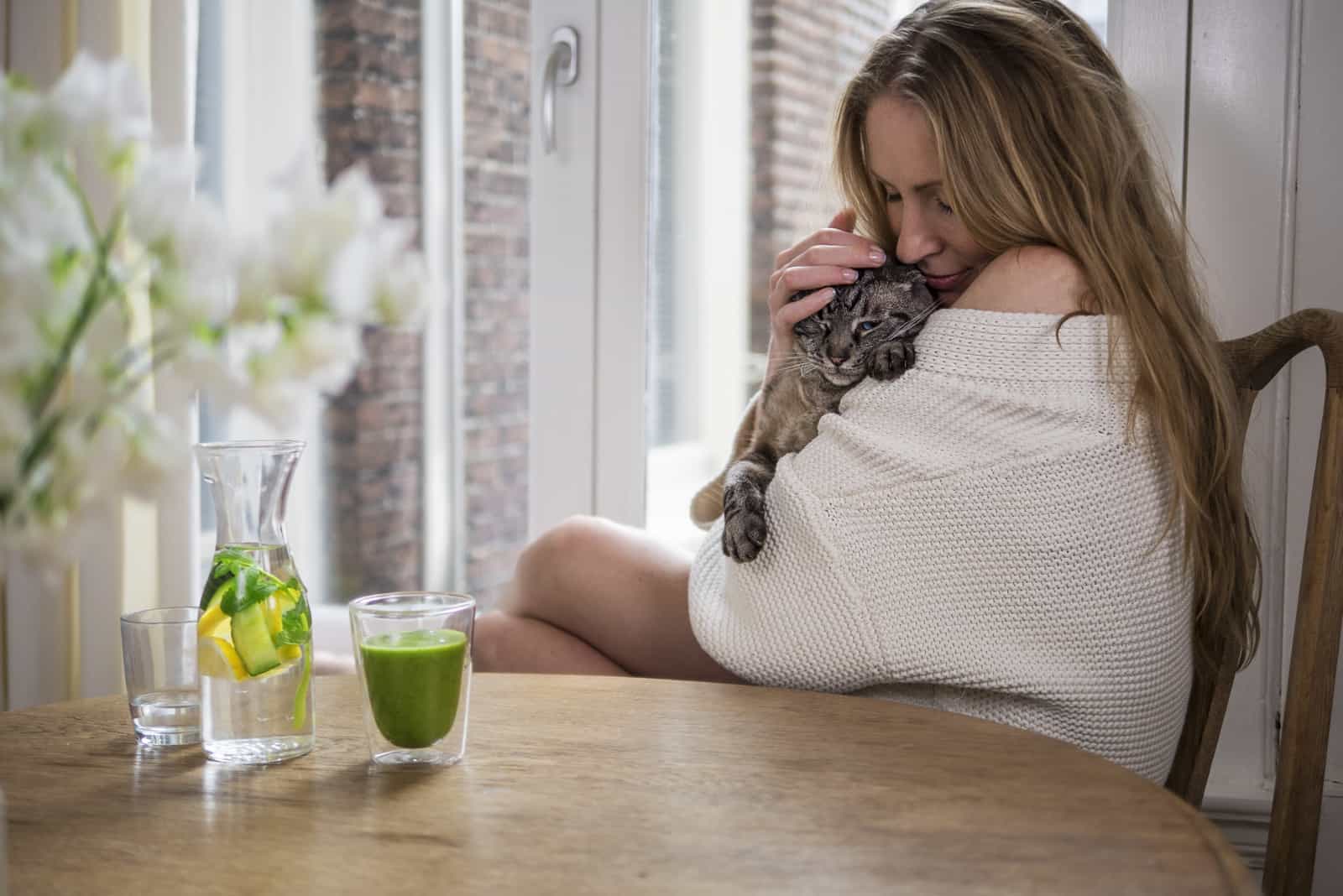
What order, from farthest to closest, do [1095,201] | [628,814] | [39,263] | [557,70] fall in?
[557,70] → [1095,201] → [628,814] → [39,263]

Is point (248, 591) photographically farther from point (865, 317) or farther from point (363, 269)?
point (865, 317)

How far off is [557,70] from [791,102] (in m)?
0.45

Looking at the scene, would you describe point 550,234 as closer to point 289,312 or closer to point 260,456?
Answer: point 260,456

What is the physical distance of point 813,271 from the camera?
1.47 metres

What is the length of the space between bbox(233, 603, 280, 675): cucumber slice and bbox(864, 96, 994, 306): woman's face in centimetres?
88

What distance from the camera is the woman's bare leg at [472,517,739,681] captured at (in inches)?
57.2

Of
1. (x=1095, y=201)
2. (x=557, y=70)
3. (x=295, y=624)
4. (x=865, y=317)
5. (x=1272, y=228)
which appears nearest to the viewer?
(x=295, y=624)

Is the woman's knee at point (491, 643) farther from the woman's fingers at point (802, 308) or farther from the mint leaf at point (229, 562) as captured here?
the mint leaf at point (229, 562)

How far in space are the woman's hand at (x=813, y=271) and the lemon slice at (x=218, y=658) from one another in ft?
2.75

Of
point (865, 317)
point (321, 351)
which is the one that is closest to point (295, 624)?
point (321, 351)

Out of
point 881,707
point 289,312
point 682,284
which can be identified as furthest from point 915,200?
point 289,312

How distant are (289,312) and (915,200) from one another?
3.42 feet

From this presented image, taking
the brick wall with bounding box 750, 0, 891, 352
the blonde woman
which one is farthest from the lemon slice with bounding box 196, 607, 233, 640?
the brick wall with bounding box 750, 0, 891, 352

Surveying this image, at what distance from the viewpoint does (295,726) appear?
0.91 m
